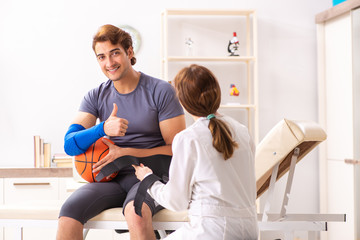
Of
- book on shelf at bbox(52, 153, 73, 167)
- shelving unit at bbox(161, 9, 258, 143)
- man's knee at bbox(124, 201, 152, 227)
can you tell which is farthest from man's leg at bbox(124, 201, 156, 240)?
shelving unit at bbox(161, 9, 258, 143)

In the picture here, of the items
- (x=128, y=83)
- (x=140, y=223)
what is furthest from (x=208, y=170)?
(x=128, y=83)

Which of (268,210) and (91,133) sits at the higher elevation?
(91,133)

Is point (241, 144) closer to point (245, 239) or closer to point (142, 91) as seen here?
point (245, 239)

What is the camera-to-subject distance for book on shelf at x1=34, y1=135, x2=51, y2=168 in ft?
12.3

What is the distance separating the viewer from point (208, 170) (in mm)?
1657

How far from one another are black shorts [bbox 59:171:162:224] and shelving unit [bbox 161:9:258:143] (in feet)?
6.29

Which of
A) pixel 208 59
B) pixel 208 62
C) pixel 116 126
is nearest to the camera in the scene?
pixel 116 126

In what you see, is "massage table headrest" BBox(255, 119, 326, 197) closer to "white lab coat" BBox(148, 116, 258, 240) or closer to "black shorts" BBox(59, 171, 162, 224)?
"white lab coat" BBox(148, 116, 258, 240)

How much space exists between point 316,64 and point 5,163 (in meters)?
2.67

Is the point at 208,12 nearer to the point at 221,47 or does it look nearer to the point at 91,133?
the point at 221,47

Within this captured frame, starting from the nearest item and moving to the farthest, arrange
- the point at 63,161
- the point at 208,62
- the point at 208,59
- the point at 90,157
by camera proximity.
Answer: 1. the point at 90,157
2. the point at 63,161
3. the point at 208,59
4. the point at 208,62

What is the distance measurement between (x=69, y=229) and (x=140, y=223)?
285mm

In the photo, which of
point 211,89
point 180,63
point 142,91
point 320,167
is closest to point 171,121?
point 142,91

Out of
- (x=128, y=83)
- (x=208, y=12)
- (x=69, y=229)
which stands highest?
(x=208, y=12)
